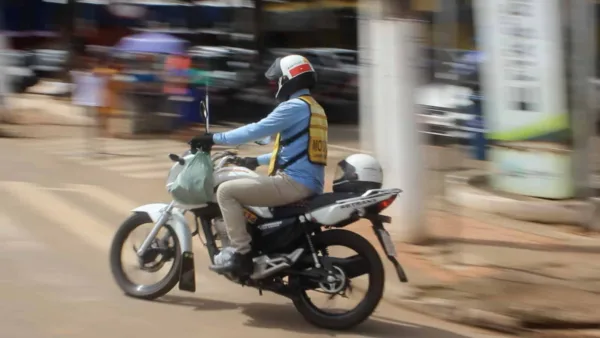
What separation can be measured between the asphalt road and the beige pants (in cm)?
61

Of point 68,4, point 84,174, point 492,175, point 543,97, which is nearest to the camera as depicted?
point 543,97

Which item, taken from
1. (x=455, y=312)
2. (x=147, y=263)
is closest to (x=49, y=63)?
(x=147, y=263)

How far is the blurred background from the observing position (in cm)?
761

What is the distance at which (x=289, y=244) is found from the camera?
19.1 feet

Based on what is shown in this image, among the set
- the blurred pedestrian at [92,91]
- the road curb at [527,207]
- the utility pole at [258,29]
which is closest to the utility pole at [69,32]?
the utility pole at [258,29]

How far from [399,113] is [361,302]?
93.6 inches

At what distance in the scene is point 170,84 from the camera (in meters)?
14.1

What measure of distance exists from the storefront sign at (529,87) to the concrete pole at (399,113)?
1859 mm

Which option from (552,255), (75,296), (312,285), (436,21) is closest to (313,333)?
(312,285)

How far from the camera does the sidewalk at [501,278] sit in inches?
240

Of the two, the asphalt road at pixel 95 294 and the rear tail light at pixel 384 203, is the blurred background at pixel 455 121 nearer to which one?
the asphalt road at pixel 95 294

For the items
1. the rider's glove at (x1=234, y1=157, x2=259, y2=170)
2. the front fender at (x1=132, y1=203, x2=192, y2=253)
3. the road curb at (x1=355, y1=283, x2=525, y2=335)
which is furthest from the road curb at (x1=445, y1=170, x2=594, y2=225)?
the front fender at (x1=132, y1=203, x2=192, y2=253)

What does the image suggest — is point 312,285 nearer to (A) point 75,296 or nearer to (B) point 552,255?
(A) point 75,296

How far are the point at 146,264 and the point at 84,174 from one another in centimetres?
521
